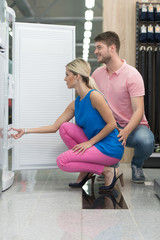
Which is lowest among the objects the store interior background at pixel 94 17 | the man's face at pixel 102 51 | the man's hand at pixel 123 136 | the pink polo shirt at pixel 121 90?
the man's hand at pixel 123 136

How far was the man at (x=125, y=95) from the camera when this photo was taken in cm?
279

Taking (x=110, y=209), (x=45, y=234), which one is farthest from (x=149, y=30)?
(x=45, y=234)

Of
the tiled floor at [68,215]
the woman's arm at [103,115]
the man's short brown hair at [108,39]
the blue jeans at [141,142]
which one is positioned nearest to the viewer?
the tiled floor at [68,215]

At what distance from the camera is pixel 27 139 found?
2996 millimetres

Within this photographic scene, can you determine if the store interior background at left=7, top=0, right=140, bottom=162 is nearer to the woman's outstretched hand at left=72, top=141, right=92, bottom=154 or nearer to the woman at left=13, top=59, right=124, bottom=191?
the woman at left=13, top=59, right=124, bottom=191

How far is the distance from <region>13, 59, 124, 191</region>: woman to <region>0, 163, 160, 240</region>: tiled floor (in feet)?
0.63

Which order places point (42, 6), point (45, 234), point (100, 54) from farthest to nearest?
point (42, 6) → point (100, 54) → point (45, 234)

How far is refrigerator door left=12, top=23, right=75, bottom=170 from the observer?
2.91 metres

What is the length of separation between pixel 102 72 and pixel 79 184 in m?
1.04

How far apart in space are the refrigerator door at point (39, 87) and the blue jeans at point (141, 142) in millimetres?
646

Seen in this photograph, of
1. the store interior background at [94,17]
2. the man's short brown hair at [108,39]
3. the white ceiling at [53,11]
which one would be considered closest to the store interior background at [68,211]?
the man's short brown hair at [108,39]

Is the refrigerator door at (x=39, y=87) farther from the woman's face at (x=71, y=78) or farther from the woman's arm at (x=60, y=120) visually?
the woman's face at (x=71, y=78)

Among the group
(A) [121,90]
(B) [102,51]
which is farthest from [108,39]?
(A) [121,90]

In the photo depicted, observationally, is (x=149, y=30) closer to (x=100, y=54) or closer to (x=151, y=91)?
(x=151, y=91)
